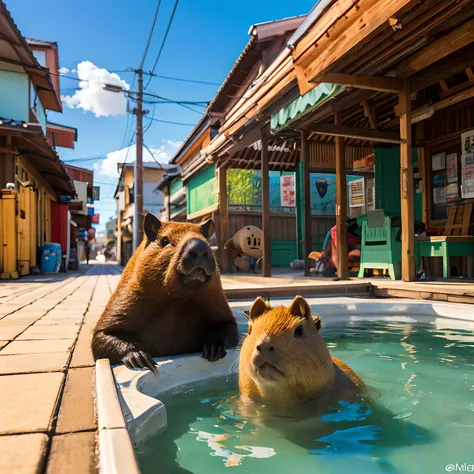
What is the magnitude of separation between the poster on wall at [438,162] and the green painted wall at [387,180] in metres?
1.05

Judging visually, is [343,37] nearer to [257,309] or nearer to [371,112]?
[257,309]

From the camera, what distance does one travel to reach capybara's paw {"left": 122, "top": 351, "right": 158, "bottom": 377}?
104 inches

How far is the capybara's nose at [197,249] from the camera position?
2699 millimetres

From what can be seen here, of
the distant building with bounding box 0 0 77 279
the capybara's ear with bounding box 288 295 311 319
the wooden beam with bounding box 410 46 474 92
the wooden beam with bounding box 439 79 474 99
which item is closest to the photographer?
the capybara's ear with bounding box 288 295 311 319

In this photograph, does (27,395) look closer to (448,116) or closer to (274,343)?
(274,343)

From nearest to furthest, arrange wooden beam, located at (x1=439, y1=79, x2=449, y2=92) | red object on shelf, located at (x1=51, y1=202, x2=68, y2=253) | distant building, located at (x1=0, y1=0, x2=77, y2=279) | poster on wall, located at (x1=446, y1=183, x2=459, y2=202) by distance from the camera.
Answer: wooden beam, located at (x1=439, y1=79, x2=449, y2=92) < poster on wall, located at (x1=446, y1=183, x2=459, y2=202) < distant building, located at (x1=0, y1=0, x2=77, y2=279) < red object on shelf, located at (x1=51, y1=202, x2=68, y2=253)

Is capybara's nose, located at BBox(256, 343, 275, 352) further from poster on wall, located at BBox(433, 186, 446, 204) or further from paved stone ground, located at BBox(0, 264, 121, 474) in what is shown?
poster on wall, located at BBox(433, 186, 446, 204)

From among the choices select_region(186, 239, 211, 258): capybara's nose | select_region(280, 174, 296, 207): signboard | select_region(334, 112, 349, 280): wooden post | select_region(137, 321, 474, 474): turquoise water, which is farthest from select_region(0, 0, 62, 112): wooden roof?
select_region(137, 321, 474, 474): turquoise water

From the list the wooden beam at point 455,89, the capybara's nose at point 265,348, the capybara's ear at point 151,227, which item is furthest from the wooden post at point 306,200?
the capybara's nose at point 265,348

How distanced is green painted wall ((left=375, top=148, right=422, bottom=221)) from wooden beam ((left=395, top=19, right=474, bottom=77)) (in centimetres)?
304

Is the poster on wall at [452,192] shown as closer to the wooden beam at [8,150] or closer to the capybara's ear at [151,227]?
the capybara's ear at [151,227]

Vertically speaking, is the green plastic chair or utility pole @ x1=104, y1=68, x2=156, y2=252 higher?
utility pole @ x1=104, y1=68, x2=156, y2=252

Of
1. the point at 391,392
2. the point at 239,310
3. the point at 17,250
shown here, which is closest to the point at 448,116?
the point at 239,310

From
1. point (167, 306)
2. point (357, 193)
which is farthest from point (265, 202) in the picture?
point (167, 306)
